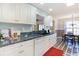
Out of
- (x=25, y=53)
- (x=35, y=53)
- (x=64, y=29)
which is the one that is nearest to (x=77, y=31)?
(x=64, y=29)

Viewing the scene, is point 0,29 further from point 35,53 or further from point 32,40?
point 35,53

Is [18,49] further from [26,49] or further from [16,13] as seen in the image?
[16,13]

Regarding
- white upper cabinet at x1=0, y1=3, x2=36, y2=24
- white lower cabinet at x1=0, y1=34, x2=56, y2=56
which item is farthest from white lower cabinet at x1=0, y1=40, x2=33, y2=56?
white upper cabinet at x1=0, y1=3, x2=36, y2=24

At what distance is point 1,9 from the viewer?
102 inches

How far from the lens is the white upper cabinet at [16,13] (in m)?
2.69

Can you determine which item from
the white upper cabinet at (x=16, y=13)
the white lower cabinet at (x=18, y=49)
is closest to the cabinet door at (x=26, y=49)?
the white lower cabinet at (x=18, y=49)

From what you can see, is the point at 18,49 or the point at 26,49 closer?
the point at 18,49

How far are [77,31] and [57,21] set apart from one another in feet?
6.67

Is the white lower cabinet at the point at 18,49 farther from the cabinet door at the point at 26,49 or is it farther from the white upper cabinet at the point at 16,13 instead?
the white upper cabinet at the point at 16,13

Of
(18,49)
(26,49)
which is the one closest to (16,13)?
(26,49)

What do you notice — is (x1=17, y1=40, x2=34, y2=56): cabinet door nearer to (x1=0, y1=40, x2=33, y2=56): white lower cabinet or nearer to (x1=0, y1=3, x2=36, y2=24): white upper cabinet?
(x1=0, y1=40, x2=33, y2=56): white lower cabinet

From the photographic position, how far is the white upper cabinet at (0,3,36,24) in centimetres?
269

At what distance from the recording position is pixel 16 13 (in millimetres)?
3246

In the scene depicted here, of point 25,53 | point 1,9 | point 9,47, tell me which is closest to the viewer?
point 9,47
